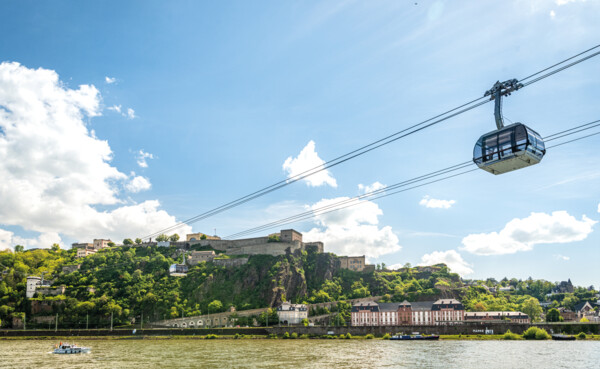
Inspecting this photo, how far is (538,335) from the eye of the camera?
61875 mm

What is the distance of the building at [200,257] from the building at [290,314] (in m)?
32.4

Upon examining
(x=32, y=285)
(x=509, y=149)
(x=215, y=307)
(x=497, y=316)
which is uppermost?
(x=509, y=149)

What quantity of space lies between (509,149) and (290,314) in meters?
76.2

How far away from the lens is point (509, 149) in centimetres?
1603

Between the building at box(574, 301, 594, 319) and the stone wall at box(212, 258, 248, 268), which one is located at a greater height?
the stone wall at box(212, 258, 248, 268)

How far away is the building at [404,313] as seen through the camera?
89.6m

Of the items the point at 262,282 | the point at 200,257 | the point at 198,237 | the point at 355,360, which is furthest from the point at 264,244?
the point at 355,360

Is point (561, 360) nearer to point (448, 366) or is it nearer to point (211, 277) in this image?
point (448, 366)

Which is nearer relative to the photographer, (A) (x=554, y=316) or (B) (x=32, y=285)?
(A) (x=554, y=316)

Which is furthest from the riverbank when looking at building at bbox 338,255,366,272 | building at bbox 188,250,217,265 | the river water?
building at bbox 338,255,366,272

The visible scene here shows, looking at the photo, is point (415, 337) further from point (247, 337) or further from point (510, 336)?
point (247, 337)

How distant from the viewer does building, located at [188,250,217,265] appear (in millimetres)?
114188

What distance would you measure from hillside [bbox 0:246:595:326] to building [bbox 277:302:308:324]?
6957 mm

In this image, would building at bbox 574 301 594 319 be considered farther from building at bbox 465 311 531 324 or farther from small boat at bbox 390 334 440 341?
small boat at bbox 390 334 440 341
